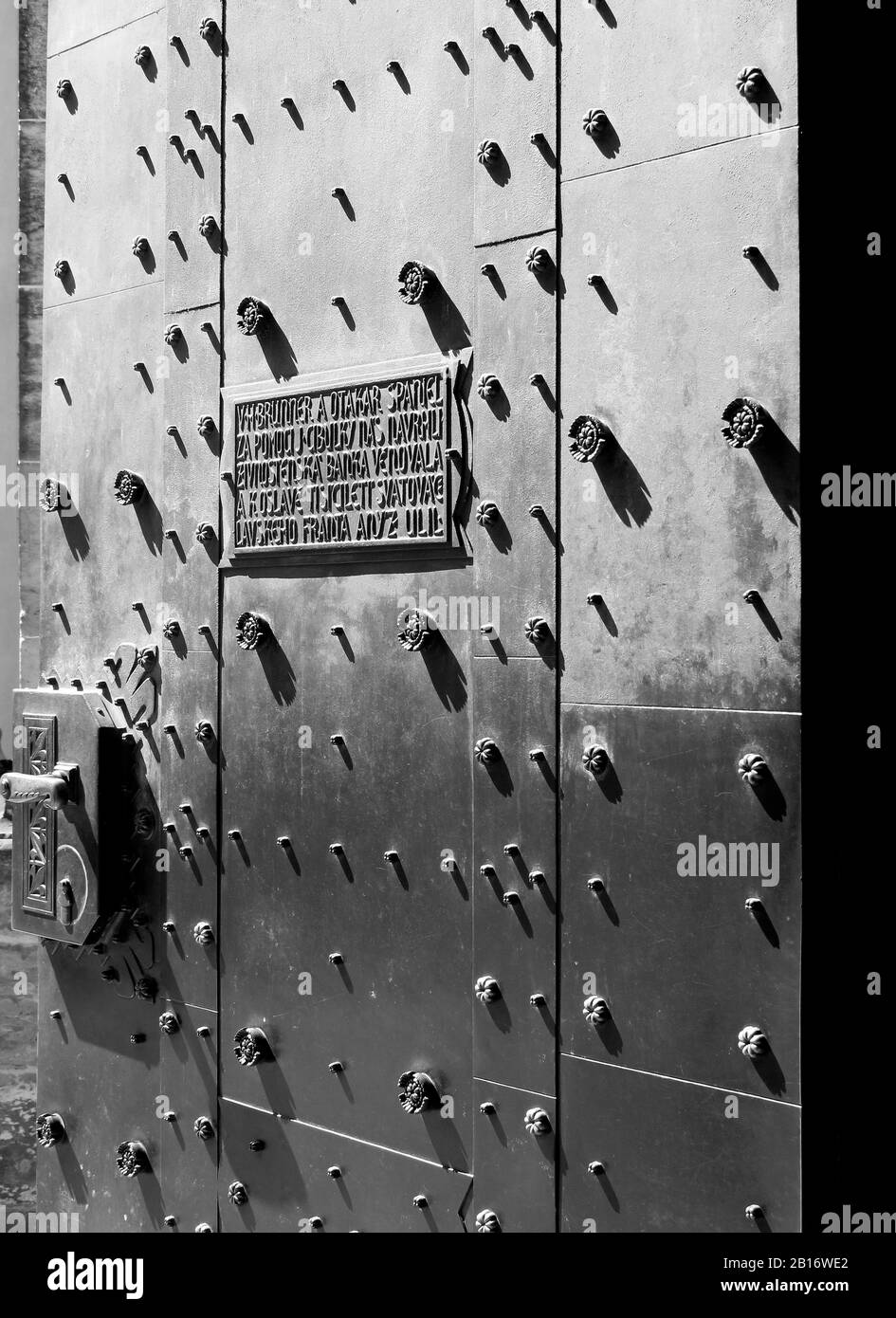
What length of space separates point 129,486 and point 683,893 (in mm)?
3464

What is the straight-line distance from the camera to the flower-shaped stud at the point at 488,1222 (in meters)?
5.01

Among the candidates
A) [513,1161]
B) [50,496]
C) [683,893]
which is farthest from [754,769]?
[50,496]

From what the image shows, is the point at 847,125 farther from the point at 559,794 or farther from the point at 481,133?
the point at 559,794

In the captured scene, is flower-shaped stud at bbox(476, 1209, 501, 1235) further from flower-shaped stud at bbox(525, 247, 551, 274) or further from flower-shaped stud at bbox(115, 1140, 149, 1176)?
flower-shaped stud at bbox(525, 247, 551, 274)

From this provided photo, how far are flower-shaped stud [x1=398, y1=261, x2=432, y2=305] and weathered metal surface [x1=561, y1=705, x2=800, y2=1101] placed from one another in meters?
1.71

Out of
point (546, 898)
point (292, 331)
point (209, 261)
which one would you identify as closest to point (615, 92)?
point (292, 331)

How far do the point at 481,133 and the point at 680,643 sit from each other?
2.09 meters

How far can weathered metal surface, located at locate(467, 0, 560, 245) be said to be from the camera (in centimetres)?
489

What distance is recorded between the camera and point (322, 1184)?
5672 mm

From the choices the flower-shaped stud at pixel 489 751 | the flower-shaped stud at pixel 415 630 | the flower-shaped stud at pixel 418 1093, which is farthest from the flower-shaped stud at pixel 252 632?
the flower-shaped stud at pixel 418 1093

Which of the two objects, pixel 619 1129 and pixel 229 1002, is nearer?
pixel 619 1129

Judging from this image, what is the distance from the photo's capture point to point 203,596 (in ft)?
20.5

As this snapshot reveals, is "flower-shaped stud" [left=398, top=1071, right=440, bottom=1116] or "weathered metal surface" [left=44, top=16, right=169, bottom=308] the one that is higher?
"weathered metal surface" [left=44, top=16, right=169, bottom=308]

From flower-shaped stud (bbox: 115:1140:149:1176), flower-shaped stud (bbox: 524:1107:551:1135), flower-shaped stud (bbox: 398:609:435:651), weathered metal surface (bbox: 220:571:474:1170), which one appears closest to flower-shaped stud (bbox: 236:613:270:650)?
weathered metal surface (bbox: 220:571:474:1170)
